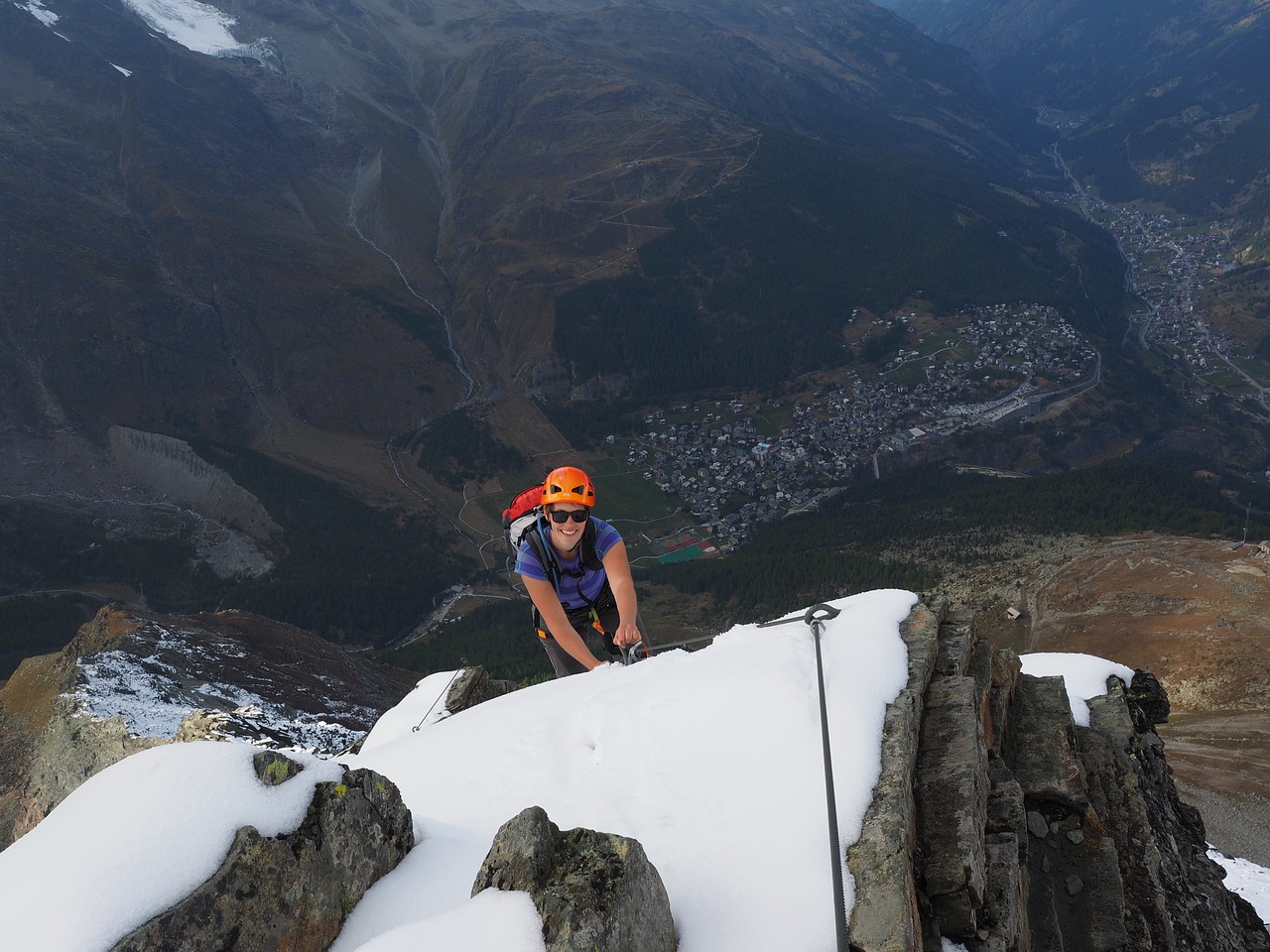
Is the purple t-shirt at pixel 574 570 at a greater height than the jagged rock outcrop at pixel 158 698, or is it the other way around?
the purple t-shirt at pixel 574 570

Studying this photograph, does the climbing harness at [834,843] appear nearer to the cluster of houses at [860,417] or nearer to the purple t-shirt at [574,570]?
the purple t-shirt at [574,570]

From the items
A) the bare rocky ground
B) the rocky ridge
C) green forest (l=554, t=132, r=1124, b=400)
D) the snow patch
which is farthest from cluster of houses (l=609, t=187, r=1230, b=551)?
the rocky ridge

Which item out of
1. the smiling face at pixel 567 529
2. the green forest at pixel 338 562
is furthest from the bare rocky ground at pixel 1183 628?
the green forest at pixel 338 562

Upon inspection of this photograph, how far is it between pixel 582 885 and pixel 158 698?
28990 mm

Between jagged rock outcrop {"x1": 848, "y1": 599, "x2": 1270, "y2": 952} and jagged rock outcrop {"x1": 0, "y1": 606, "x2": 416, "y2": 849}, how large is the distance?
16.0m

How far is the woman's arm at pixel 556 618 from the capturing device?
1155cm

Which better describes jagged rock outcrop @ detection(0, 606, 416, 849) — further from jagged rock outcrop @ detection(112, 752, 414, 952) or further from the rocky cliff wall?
the rocky cliff wall

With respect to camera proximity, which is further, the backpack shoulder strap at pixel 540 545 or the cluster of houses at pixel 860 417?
the cluster of houses at pixel 860 417

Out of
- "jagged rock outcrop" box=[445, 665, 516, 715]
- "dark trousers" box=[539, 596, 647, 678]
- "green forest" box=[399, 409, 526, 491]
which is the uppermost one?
"dark trousers" box=[539, 596, 647, 678]

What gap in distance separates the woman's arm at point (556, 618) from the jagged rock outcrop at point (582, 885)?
4.73 meters

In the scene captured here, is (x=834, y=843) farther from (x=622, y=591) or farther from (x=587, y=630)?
(x=587, y=630)

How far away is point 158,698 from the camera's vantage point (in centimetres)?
2867

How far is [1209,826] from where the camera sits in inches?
1198

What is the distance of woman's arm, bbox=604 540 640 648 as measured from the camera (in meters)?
11.3
